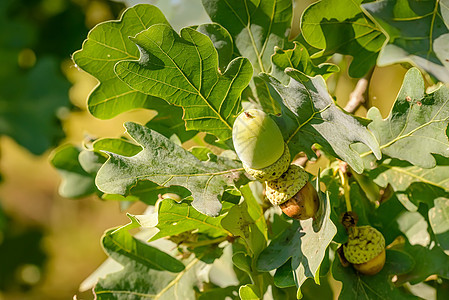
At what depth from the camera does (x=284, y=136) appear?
3.17ft

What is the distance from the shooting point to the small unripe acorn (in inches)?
36.4

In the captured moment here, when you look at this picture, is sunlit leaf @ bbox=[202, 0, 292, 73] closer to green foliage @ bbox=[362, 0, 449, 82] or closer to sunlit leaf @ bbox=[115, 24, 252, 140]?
sunlit leaf @ bbox=[115, 24, 252, 140]

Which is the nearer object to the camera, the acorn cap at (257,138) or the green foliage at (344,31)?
the acorn cap at (257,138)

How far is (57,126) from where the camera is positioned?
7.50 ft

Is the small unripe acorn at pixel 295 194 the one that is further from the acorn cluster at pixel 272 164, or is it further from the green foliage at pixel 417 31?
the green foliage at pixel 417 31

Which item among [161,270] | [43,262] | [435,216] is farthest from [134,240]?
[43,262]

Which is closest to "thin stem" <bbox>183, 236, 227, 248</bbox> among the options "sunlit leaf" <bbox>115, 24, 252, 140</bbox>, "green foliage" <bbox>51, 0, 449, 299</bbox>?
"green foliage" <bbox>51, 0, 449, 299</bbox>

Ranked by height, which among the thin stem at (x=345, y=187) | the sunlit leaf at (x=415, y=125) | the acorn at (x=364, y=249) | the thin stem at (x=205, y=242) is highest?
the sunlit leaf at (x=415, y=125)

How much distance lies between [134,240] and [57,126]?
3.99 ft

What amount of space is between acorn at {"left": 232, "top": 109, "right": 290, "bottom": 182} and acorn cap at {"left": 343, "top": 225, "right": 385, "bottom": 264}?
0.72 feet

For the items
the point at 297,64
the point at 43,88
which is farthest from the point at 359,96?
the point at 43,88

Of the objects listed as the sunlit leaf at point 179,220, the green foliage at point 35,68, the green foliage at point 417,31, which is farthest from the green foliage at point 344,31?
the green foliage at point 35,68

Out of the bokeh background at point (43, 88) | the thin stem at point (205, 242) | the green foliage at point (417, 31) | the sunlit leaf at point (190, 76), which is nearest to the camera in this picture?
the green foliage at point (417, 31)

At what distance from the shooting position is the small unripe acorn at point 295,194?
0.92 metres
